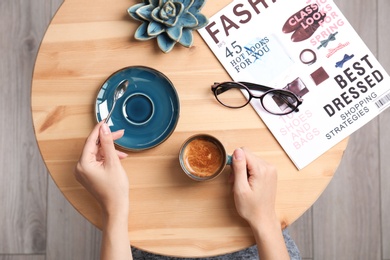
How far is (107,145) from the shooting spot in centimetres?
98

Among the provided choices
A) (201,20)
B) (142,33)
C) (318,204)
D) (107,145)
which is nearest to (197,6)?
(201,20)

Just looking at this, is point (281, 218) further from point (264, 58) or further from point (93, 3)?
point (93, 3)

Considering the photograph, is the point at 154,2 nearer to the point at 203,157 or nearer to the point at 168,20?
the point at 168,20

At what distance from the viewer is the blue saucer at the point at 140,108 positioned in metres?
1.04

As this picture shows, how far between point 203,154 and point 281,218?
0.83 ft

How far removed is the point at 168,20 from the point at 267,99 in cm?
31

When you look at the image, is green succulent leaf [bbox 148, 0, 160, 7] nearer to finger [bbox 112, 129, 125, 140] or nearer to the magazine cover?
the magazine cover

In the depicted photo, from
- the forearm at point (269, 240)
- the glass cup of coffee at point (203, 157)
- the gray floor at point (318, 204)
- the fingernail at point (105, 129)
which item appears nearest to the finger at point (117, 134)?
the fingernail at point (105, 129)

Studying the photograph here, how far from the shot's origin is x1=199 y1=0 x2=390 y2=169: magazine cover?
1.06 meters

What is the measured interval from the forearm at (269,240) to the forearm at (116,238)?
0.31 meters

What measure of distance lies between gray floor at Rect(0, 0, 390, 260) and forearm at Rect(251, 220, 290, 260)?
2.10 ft

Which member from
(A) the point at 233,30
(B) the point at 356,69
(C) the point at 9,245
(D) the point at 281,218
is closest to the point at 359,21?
(B) the point at 356,69

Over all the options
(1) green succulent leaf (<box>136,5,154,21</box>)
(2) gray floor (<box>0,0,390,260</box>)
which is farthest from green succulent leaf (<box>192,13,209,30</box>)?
(2) gray floor (<box>0,0,390,260</box>)

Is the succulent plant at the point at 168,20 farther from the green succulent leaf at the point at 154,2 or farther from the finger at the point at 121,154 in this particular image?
the finger at the point at 121,154
